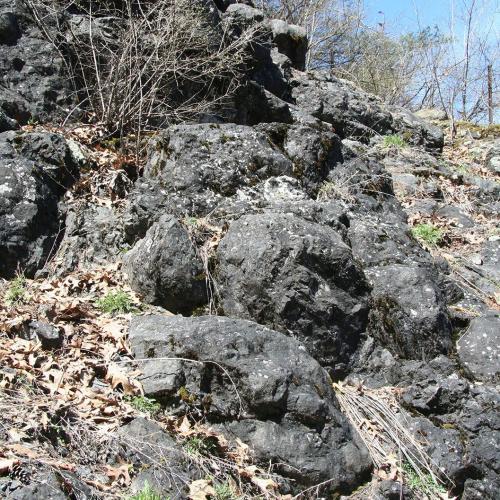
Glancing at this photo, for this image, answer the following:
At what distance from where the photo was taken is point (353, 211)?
7426mm

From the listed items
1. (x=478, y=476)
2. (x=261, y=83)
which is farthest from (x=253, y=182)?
(x=261, y=83)

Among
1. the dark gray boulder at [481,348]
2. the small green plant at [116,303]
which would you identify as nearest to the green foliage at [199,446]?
the small green plant at [116,303]

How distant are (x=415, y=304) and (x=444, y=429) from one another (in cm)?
129

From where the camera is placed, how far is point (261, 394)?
15.5 ft

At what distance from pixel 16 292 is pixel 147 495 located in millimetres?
2844

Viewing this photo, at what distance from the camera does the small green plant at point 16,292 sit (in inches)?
226

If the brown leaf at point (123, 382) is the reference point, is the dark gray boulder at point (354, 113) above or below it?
above

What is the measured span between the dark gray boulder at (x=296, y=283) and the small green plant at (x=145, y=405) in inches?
52.0

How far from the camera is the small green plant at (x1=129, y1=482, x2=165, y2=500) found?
3.70 m

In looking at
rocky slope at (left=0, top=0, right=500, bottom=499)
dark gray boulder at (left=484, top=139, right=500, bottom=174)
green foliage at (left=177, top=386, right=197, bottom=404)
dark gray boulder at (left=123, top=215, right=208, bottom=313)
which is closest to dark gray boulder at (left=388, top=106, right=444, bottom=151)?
dark gray boulder at (left=484, top=139, right=500, bottom=174)

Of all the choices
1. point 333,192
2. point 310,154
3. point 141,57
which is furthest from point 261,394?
point 141,57

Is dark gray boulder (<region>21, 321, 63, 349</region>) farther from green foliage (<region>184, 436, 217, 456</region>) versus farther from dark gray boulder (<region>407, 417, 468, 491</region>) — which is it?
dark gray boulder (<region>407, 417, 468, 491</region>)

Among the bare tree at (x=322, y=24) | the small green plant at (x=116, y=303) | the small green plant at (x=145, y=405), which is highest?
the bare tree at (x=322, y=24)

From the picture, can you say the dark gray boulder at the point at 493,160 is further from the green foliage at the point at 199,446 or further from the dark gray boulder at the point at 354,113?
the green foliage at the point at 199,446
